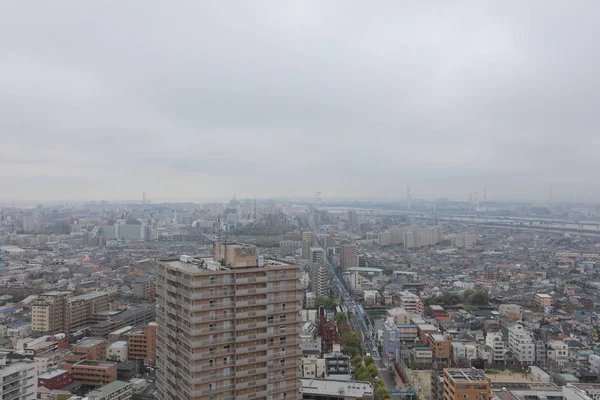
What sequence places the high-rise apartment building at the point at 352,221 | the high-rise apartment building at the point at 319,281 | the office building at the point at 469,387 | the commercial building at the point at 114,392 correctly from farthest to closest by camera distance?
the high-rise apartment building at the point at 352,221 → the high-rise apartment building at the point at 319,281 → the commercial building at the point at 114,392 → the office building at the point at 469,387

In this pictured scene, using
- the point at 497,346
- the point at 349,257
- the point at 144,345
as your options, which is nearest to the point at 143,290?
the point at 144,345

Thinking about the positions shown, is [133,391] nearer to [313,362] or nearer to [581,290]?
[313,362]

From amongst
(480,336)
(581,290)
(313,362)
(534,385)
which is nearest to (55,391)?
(313,362)

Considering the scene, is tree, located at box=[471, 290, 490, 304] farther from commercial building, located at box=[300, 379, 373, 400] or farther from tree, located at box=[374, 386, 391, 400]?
commercial building, located at box=[300, 379, 373, 400]

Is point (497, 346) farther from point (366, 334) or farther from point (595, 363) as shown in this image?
point (366, 334)

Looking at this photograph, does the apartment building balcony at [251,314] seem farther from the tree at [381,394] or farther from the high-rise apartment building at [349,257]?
the high-rise apartment building at [349,257]

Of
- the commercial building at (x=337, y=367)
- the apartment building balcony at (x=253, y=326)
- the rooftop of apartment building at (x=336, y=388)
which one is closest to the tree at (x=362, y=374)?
the commercial building at (x=337, y=367)

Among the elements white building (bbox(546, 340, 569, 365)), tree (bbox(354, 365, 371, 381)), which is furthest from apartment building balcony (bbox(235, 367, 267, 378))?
white building (bbox(546, 340, 569, 365))
